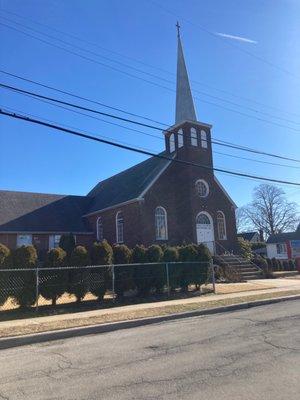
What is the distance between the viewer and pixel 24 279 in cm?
1501

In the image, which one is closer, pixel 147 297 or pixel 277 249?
pixel 147 297

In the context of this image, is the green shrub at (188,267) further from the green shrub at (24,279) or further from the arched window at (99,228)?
the arched window at (99,228)

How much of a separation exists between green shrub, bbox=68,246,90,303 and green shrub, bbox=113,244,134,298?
140cm

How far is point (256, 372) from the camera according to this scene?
22.2ft

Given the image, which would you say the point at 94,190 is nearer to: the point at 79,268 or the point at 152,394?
the point at 79,268

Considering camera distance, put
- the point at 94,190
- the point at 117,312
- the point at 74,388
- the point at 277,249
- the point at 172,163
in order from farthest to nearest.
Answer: the point at 277,249, the point at 94,190, the point at 172,163, the point at 117,312, the point at 74,388

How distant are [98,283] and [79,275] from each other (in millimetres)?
834

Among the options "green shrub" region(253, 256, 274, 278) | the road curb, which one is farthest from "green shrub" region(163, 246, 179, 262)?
"green shrub" region(253, 256, 274, 278)

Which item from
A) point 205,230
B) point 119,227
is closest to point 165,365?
point 119,227

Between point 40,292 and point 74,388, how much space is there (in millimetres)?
9565

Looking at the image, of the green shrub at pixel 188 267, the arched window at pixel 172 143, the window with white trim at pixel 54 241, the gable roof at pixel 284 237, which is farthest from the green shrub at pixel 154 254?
the gable roof at pixel 284 237

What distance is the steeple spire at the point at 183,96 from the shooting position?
35781 mm

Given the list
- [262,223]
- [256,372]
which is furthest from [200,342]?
[262,223]

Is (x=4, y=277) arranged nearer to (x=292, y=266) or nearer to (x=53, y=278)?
(x=53, y=278)
